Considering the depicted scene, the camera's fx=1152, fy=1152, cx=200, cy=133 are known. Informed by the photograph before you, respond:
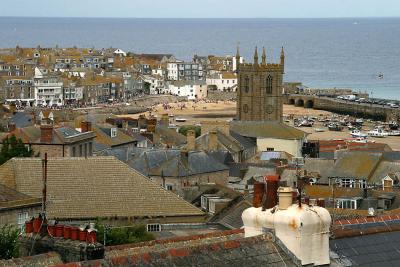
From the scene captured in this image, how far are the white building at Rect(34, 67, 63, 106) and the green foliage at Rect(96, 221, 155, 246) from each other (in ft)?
308

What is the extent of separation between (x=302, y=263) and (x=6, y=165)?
19.5 metres

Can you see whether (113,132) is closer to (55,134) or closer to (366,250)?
(55,134)

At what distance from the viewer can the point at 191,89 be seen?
140 m

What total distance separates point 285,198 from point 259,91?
6911 cm

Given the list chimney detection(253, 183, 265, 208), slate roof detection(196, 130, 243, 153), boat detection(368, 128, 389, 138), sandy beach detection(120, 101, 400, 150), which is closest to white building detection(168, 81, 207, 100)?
sandy beach detection(120, 101, 400, 150)

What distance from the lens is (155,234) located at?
1033 inches

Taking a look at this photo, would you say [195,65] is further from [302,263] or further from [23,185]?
[302,263]

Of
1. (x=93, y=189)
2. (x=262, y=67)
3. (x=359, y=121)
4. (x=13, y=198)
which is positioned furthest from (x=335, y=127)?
(x=13, y=198)

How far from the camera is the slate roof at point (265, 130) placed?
62.0 m

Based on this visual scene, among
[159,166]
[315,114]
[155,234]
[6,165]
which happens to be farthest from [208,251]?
[315,114]

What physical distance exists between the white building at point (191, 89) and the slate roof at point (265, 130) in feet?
242

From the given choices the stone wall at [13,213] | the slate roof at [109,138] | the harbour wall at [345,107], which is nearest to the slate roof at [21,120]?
the slate roof at [109,138]

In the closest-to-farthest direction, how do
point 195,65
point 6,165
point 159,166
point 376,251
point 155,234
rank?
point 376,251 < point 155,234 < point 6,165 < point 159,166 < point 195,65

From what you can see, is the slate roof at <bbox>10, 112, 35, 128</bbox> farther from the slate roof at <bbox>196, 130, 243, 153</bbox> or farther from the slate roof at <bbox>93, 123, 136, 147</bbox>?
the slate roof at <bbox>196, 130, 243, 153</bbox>
